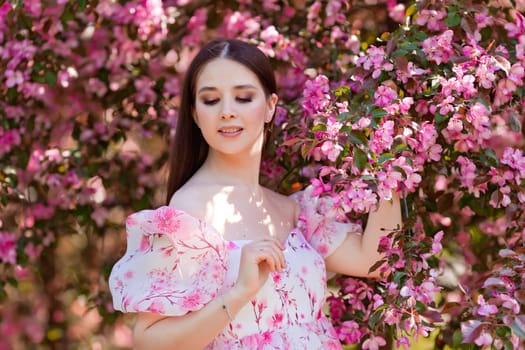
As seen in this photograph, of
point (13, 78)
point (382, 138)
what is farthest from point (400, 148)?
point (13, 78)

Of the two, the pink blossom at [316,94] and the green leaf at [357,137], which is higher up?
the pink blossom at [316,94]

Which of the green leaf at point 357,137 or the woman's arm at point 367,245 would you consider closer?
the green leaf at point 357,137

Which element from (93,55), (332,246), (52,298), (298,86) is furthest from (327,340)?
(52,298)

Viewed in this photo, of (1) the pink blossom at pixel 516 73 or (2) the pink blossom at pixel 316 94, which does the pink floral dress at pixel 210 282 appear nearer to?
(2) the pink blossom at pixel 316 94

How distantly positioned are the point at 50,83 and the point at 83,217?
527 millimetres

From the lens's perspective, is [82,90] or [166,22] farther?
[82,90]

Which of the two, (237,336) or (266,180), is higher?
(266,180)

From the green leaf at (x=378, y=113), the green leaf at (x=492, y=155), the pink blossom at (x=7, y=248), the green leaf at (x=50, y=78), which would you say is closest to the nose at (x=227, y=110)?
the green leaf at (x=378, y=113)

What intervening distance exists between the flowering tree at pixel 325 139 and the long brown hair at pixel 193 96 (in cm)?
15

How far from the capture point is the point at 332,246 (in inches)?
94.5

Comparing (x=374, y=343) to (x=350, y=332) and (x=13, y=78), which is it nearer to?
(x=350, y=332)

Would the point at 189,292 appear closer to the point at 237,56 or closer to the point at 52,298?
the point at 237,56

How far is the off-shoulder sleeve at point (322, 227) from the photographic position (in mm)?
2404

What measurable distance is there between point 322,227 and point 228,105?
0.42 metres
